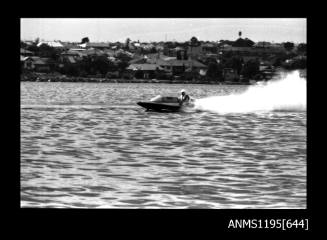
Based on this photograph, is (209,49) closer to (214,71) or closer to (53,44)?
(214,71)

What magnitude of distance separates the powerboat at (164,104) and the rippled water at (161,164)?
259 centimetres

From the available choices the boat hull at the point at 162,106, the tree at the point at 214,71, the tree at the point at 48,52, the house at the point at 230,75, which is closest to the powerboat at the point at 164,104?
the boat hull at the point at 162,106

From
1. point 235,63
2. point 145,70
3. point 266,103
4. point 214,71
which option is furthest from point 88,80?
point 266,103

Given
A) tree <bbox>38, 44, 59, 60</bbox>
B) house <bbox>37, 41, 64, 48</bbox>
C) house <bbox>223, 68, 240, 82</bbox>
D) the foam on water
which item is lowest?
the foam on water

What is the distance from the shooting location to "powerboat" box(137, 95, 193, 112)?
39.2 m

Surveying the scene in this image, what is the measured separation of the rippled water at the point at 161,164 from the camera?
43.6 feet

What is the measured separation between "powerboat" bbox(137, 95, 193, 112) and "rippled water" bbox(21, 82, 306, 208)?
8.49 feet

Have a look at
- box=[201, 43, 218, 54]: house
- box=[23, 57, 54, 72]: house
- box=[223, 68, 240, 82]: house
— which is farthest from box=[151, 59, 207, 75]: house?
box=[23, 57, 54, 72]: house

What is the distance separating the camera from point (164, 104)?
39125 mm

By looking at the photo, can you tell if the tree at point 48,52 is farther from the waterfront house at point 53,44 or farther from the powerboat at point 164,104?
the powerboat at point 164,104

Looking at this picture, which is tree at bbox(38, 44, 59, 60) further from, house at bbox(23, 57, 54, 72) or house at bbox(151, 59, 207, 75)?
house at bbox(151, 59, 207, 75)

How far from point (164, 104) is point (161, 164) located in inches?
797
